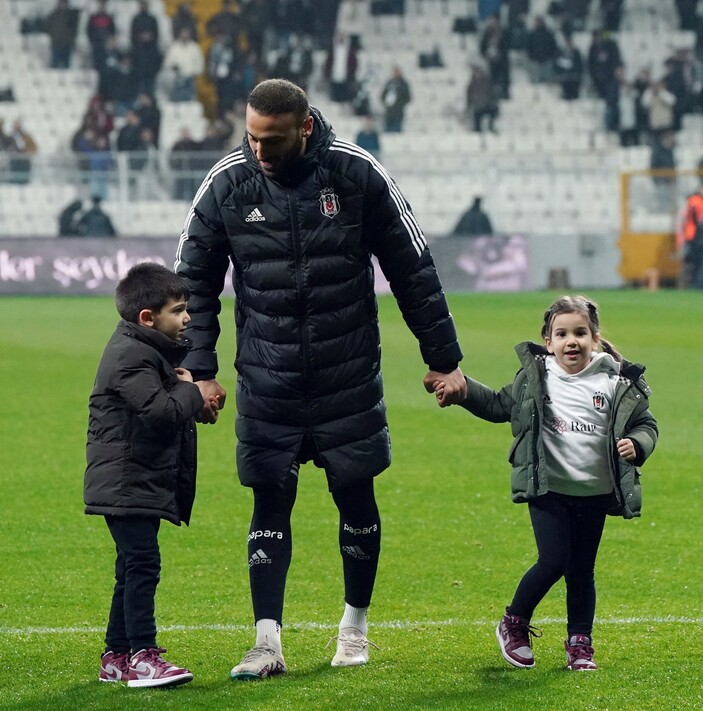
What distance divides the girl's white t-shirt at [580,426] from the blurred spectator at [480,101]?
26886 millimetres

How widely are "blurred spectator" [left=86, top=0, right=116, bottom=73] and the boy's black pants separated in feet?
89.0

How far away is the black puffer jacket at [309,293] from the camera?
15.0 ft

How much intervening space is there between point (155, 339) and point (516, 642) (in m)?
1.47

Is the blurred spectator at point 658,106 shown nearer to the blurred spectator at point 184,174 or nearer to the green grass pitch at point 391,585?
the blurred spectator at point 184,174

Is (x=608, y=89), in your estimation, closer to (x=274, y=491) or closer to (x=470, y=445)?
(x=470, y=445)

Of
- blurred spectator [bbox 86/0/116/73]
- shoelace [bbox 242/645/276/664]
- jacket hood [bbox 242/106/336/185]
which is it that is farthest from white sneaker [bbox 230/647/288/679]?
blurred spectator [bbox 86/0/116/73]

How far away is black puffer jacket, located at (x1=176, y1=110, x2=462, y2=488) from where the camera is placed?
456 centimetres

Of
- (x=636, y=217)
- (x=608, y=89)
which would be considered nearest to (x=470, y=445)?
(x=636, y=217)

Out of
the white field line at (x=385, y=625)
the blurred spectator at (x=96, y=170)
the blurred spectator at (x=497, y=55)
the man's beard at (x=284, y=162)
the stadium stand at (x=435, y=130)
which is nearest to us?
the man's beard at (x=284, y=162)

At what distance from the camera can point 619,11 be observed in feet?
109

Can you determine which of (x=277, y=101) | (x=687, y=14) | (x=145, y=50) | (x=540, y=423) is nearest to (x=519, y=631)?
(x=540, y=423)

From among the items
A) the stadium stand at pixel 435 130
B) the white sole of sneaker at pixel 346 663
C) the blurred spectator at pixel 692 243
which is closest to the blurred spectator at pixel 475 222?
the stadium stand at pixel 435 130

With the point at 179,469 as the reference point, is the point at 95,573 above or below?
below

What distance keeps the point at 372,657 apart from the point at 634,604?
4.24ft
